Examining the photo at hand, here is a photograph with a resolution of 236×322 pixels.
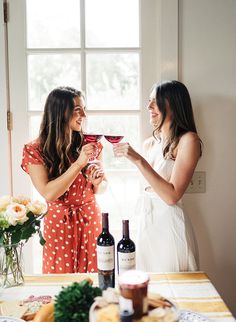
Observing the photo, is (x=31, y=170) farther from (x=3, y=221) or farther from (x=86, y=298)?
(x=86, y=298)

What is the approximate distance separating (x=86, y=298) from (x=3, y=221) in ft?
1.51

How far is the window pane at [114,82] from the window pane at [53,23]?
0.19 m

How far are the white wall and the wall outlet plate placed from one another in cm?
2

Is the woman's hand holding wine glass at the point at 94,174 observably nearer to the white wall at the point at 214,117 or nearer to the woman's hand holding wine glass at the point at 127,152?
the woman's hand holding wine glass at the point at 127,152

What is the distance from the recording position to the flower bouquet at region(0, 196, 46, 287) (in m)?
Result: 1.32

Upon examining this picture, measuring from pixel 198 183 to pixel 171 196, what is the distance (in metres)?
0.39

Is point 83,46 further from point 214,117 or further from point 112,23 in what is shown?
point 214,117

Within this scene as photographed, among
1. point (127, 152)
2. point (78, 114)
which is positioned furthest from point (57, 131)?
point (127, 152)

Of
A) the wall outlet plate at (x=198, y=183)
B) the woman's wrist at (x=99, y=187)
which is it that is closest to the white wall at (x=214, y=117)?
the wall outlet plate at (x=198, y=183)

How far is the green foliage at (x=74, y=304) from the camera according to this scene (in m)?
0.98

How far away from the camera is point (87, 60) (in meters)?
2.15

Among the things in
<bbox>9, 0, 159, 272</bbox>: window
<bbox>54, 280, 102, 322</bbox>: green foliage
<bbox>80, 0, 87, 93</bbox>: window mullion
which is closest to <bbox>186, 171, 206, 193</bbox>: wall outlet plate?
<bbox>9, 0, 159, 272</bbox>: window

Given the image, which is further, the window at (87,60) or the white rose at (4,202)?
the window at (87,60)

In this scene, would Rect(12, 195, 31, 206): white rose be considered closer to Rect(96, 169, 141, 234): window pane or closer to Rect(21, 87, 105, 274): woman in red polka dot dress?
Rect(21, 87, 105, 274): woman in red polka dot dress
